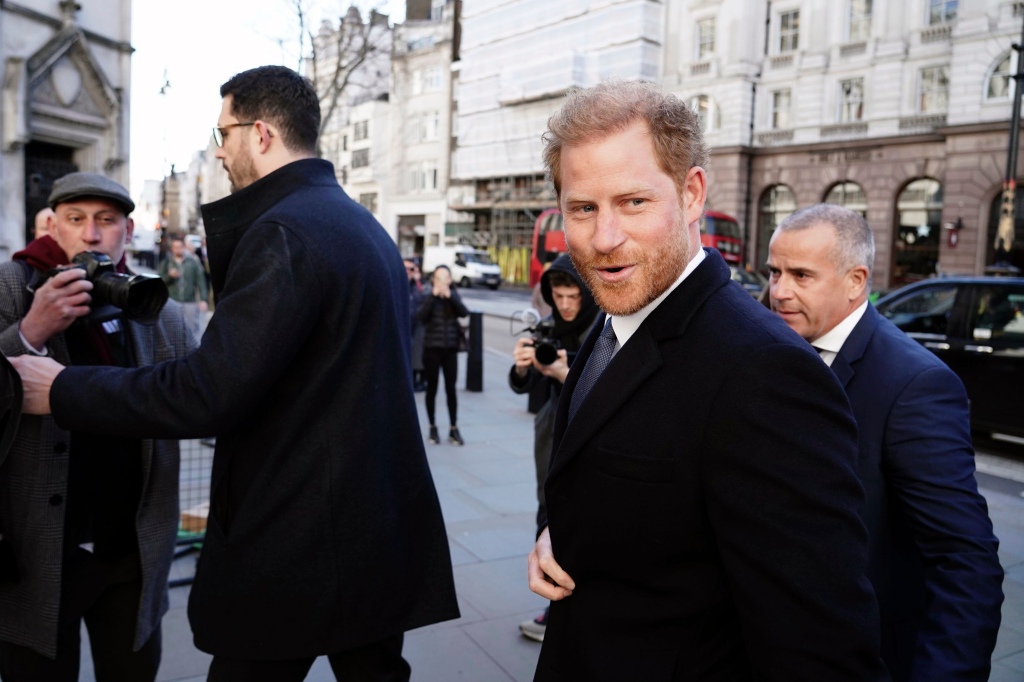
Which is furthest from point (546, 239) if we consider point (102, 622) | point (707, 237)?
point (102, 622)

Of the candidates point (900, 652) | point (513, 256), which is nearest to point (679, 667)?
point (900, 652)

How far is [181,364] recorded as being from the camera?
1.91m

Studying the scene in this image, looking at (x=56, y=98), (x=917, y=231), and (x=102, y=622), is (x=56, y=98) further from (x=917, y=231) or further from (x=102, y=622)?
(x=917, y=231)

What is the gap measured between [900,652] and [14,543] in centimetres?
238

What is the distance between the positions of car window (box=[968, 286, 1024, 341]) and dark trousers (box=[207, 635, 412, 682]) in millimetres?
7941

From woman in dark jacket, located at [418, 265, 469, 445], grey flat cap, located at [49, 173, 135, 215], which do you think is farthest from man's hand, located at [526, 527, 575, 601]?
woman in dark jacket, located at [418, 265, 469, 445]

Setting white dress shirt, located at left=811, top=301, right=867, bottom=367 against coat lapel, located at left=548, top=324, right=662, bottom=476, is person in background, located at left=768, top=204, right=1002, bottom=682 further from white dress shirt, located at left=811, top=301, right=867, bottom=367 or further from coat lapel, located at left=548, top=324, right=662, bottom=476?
coat lapel, located at left=548, top=324, right=662, bottom=476

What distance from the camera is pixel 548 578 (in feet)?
4.95

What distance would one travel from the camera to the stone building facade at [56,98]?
10.8 meters

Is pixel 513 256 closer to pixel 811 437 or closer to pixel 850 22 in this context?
pixel 850 22

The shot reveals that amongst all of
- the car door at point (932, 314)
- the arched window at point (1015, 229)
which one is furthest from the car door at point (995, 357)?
the arched window at point (1015, 229)

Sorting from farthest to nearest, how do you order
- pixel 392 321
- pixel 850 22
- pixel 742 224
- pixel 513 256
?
1. pixel 513 256
2. pixel 742 224
3. pixel 850 22
4. pixel 392 321

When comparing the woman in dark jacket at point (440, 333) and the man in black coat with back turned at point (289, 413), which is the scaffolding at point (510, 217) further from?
the man in black coat with back turned at point (289, 413)

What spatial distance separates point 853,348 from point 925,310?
25.8ft
